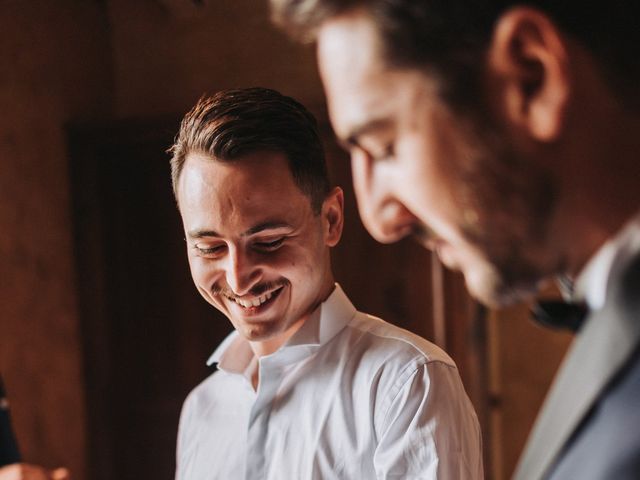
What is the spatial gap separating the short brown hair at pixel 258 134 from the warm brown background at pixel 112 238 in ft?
5.80

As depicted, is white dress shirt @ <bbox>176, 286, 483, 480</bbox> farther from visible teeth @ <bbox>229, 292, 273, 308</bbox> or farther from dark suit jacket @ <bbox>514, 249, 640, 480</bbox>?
dark suit jacket @ <bbox>514, 249, 640, 480</bbox>

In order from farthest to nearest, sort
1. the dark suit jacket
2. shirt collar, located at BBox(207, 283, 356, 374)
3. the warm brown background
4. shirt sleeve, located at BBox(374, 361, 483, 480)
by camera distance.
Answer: the warm brown background
shirt collar, located at BBox(207, 283, 356, 374)
shirt sleeve, located at BBox(374, 361, 483, 480)
the dark suit jacket

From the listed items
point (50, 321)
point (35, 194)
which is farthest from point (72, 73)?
point (50, 321)

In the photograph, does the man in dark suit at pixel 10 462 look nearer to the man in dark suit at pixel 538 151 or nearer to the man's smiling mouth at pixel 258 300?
the man's smiling mouth at pixel 258 300

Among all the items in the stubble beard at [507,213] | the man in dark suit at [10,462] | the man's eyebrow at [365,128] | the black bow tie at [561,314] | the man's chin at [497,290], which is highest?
the man's eyebrow at [365,128]

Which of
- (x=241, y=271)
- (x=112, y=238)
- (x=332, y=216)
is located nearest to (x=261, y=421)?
(x=241, y=271)

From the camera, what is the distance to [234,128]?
1.27m

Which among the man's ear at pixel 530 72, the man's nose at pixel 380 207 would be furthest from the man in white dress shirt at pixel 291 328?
the man's ear at pixel 530 72

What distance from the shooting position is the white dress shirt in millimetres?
1120

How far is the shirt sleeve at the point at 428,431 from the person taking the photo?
3.59 feet

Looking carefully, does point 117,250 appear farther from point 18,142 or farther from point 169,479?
point 169,479

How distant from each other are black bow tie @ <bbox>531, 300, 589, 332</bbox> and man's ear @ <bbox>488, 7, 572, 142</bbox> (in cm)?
23

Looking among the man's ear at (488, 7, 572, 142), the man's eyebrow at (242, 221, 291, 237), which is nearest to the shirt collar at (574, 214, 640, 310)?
the man's ear at (488, 7, 572, 142)

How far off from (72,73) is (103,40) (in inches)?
14.1
